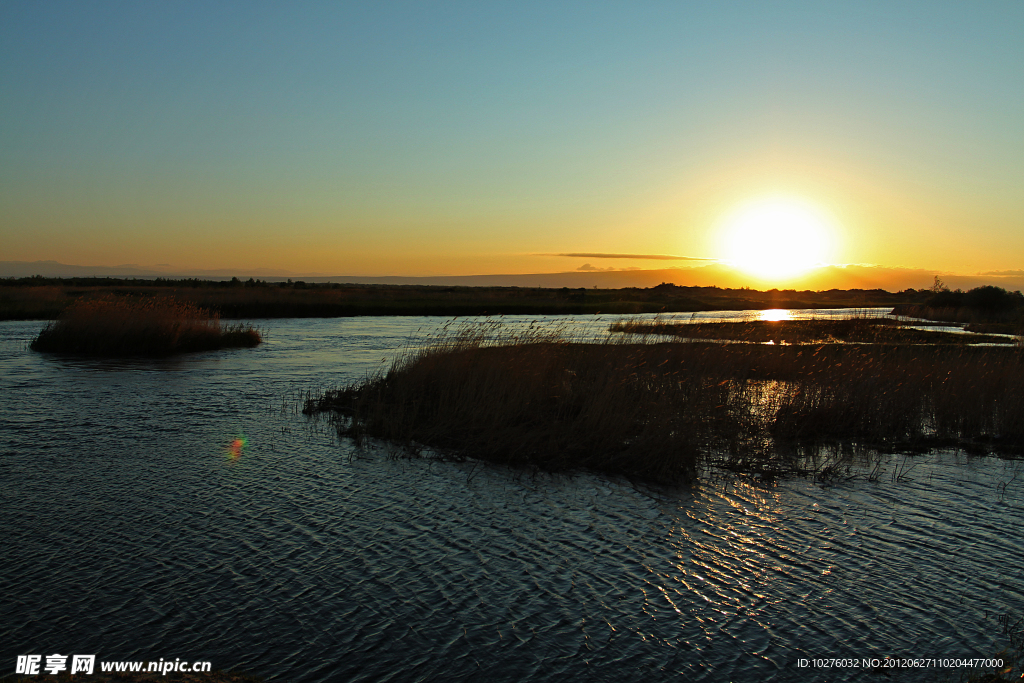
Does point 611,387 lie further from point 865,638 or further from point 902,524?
point 865,638

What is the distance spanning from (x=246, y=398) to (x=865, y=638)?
46.8ft

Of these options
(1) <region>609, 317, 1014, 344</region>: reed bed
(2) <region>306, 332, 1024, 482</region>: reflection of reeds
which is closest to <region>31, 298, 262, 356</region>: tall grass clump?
(2) <region>306, 332, 1024, 482</region>: reflection of reeds

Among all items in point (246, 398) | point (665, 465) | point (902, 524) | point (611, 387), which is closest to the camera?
point (902, 524)

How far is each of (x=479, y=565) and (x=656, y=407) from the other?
612 cm

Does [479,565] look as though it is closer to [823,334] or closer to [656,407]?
[656,407]

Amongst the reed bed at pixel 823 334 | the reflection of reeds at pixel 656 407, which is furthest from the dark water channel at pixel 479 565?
the reed bed at pixel 823 334

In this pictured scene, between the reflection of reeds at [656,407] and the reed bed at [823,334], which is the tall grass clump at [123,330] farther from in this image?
the reed bed at [823,334]

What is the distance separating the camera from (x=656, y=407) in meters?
11.7

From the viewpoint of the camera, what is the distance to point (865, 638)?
511cm

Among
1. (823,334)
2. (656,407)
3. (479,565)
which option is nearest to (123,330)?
(656,407)

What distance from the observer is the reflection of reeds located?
10500 mm

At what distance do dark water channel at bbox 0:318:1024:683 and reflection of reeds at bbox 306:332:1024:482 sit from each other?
951 millimetres

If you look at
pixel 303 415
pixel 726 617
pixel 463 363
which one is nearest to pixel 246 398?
pixel 303 415

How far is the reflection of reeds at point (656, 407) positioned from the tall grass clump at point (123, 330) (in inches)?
545
